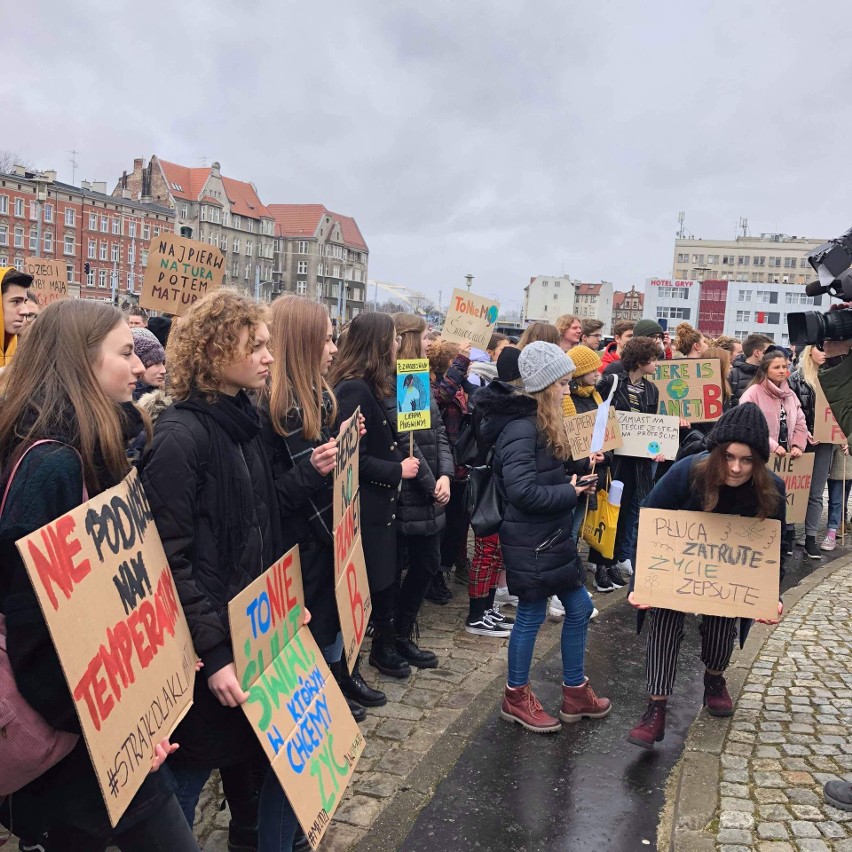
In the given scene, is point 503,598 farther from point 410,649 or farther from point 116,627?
point 116,627

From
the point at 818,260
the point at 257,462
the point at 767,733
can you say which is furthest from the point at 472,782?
the point at 818,260

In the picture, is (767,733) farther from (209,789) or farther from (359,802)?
(209,789)

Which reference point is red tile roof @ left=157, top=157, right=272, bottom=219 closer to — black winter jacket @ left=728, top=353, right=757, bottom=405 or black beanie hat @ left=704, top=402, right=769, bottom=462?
black winter jacket @ left=728, top=353, right=757, bottom=405

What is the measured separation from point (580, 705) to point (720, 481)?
5.04ft

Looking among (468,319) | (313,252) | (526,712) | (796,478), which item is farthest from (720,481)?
(313,252)

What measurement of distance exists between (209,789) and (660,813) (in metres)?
2.13

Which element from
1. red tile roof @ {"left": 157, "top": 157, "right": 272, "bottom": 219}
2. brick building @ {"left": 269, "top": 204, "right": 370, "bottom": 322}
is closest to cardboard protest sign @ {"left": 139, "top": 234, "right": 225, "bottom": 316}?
red tile roof @ {"left": 157, "top": 157, "right": 272, "bottom": 219}

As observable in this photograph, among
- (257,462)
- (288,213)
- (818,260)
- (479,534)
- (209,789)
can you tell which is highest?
(288,213)

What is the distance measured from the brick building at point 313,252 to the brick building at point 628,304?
5717cm

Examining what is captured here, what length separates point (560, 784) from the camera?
13.3 ft

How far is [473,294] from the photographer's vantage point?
8266 mm

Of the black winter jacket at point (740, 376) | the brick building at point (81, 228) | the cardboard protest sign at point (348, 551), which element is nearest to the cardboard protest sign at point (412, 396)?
the cardboard protest sign at point (348, 551)

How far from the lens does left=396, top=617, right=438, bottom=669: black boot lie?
5.48 meters

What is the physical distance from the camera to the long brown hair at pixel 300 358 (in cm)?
377
